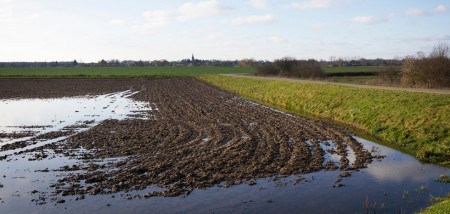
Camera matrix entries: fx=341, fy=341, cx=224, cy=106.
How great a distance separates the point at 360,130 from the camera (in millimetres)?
18312

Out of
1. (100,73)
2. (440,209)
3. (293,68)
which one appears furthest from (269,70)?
(440,209)

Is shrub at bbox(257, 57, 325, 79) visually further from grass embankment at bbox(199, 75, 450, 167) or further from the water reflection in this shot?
the water reflection

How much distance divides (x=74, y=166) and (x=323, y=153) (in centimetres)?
908

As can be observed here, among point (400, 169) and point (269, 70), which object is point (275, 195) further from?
point (269, 70)

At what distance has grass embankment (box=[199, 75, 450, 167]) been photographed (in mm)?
14094

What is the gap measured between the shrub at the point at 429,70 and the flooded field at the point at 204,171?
1788cm

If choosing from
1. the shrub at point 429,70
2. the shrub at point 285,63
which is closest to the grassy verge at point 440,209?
the shrub at point 429,70

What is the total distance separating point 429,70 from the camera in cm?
3116

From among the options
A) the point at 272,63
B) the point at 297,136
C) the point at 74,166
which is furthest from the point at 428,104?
the point at 272,63

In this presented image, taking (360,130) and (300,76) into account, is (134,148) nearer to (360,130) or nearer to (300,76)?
(360,130)

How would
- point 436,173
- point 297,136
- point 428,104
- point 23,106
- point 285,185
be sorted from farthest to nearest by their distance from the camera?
1. point 23,106
2. point 428,104
3. point 297,136
4. point 436,173
5. point 285,185

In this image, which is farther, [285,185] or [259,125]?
[259,125]

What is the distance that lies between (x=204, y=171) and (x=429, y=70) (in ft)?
93.4

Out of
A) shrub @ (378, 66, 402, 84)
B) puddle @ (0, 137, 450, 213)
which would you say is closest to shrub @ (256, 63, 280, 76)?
shrub @ (378, 66, 402, 84)
